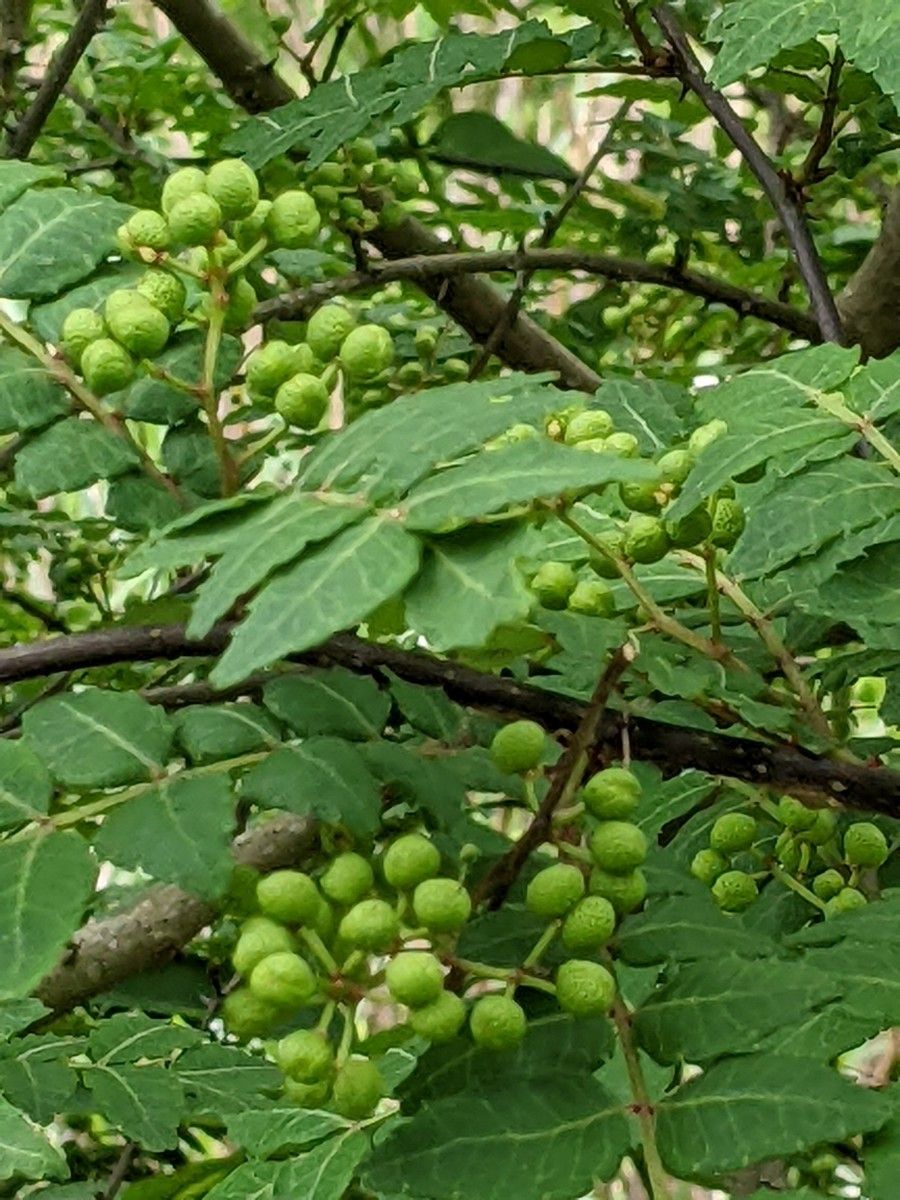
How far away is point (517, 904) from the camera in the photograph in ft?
1.88

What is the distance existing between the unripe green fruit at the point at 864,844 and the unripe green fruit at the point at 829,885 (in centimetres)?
2

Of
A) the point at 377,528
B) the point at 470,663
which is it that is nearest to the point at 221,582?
the point at 377,528

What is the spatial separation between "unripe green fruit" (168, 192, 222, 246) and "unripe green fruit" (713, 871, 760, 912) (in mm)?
383

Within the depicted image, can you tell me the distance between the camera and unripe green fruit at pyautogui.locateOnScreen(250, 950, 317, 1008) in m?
0.48

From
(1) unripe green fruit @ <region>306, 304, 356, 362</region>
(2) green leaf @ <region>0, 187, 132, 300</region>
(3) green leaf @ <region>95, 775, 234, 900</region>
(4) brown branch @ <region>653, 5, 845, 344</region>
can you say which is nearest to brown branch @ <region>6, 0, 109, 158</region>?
(4) brown branch @ <region>653, 5, 845, 344</region>

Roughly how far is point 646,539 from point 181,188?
0.68 feet

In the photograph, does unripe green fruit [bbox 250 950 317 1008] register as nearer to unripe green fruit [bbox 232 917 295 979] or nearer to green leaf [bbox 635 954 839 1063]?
unripe green fruit [bbox 232 917 295 979]

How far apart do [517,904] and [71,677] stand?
25.6 inches

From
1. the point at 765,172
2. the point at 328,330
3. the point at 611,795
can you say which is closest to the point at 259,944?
the point at 611,795

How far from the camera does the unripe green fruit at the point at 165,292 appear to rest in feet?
1.93

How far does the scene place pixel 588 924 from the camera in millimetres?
517

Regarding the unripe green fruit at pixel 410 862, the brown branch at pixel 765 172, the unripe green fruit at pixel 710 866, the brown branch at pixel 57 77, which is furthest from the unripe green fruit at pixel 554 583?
the brown branch at pixel 57 77

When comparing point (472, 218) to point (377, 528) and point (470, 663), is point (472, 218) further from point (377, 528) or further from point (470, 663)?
point (377, 528)

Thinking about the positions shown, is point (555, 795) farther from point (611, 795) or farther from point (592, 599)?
point (592, 599)
